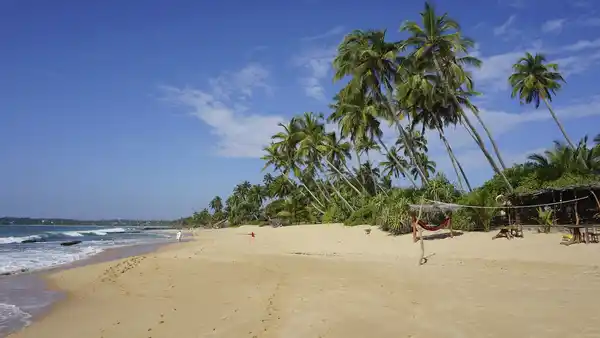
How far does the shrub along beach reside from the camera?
243 inches

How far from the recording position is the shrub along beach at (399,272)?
20.3 ft

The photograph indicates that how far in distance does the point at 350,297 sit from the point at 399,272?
3500 mm

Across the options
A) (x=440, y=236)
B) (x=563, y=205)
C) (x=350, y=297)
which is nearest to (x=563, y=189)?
(x=563, y=205)

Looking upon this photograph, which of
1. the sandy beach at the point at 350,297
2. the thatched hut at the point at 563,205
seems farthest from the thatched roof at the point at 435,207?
the thatched hut at the point at 563,205

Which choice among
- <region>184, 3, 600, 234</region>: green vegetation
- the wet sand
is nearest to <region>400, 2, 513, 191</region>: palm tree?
<region>184, 3, 600, 234</region>: green vegetation

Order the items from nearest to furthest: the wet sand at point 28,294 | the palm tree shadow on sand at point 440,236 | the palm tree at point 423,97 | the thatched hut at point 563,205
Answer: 1. the wet sand at point 28,294
2. the palm tree shadow on sand at point 440,236
3. the thatched hut at point 563,205
4. the palm tree at point 423,97

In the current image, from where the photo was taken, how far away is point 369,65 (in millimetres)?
25703

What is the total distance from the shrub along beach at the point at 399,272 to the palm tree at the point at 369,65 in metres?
0.09

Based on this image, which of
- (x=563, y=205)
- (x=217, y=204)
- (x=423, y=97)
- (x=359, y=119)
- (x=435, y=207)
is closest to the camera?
(x=435, y=207)

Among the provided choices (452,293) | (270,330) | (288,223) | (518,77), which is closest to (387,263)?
(452,293)

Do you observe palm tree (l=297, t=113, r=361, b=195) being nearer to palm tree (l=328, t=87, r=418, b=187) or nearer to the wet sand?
palm tree (l=328, t=87, r=418, b=187)

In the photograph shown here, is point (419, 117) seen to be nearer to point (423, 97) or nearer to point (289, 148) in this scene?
point (423, 97)

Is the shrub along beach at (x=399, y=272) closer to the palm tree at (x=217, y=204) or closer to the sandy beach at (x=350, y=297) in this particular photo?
the sandy beach at (x=350, y=297)

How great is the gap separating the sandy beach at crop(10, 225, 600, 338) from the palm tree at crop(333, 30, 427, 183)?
43.8ft
